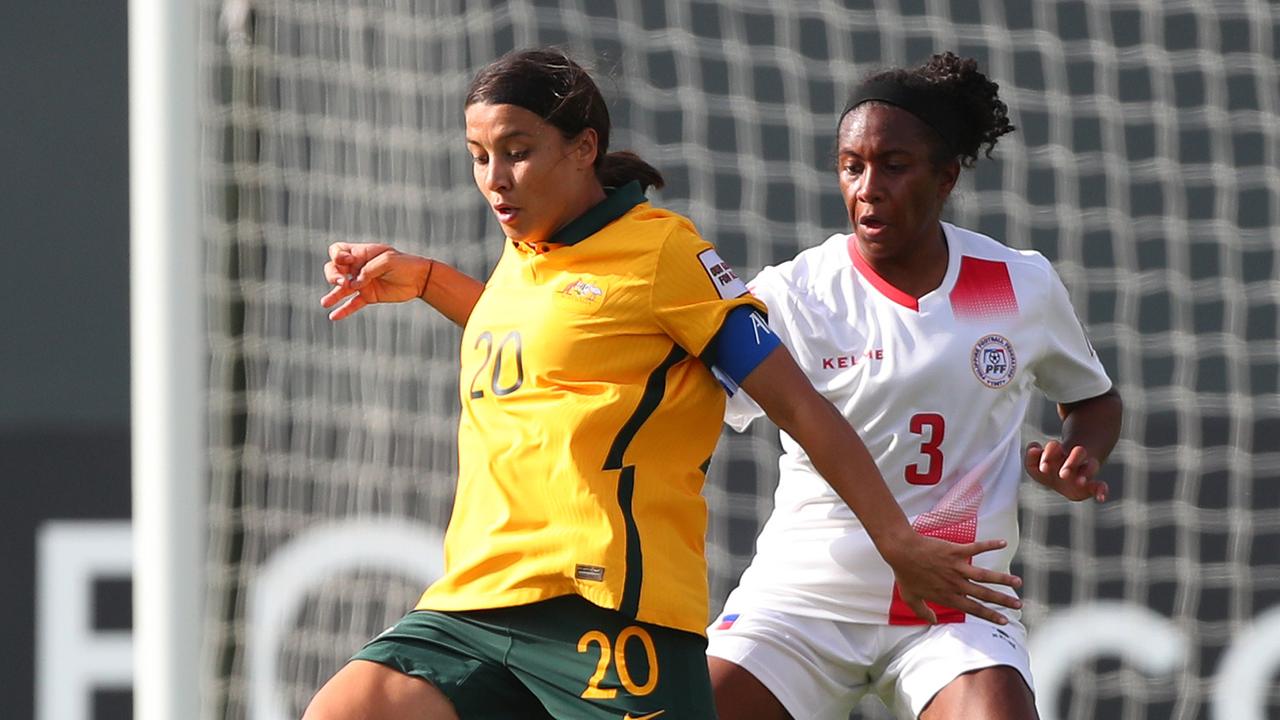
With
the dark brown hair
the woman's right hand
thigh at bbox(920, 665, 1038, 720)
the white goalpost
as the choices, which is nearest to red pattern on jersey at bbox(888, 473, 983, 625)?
thigh at bbox(920, 665, 1038, 720)

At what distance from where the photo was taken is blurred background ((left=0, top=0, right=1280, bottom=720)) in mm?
5375

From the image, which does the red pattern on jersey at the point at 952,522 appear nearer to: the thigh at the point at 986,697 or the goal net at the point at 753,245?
the thigh at the point at 986,697

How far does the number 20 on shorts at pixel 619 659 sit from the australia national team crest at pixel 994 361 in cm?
96

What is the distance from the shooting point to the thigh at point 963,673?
10.4 ft

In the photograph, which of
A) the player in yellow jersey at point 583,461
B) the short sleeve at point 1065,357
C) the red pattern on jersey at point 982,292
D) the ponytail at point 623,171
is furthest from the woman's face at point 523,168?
the short sleeve at point 1065,357

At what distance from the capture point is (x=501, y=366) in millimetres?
2898

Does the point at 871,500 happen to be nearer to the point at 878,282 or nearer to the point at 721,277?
the point at 721,277

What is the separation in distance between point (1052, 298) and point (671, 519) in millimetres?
1068

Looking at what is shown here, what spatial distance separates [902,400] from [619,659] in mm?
878

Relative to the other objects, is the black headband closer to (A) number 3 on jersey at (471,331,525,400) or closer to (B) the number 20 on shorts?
(A) number 3 on jersey at (471,331,525,400)

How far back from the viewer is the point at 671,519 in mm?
2840

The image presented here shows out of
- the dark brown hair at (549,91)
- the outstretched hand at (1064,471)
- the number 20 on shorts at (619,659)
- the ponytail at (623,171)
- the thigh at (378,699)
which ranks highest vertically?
→ the dark brown hair at (549,91)

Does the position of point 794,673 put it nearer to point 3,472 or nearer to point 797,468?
point 797,468

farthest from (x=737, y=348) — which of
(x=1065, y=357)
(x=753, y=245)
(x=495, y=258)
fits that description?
(x=753, y=245)
